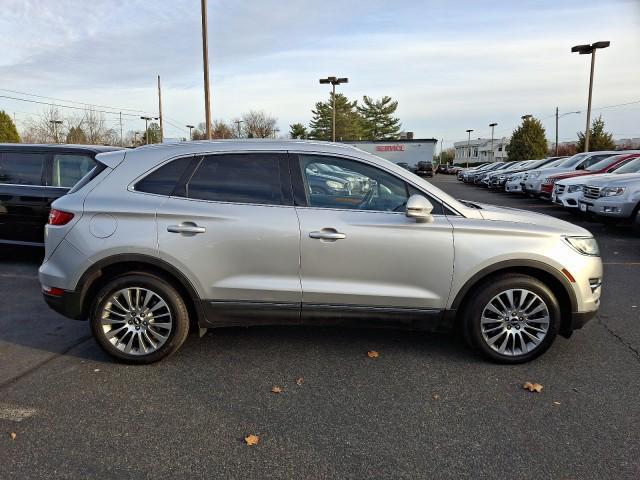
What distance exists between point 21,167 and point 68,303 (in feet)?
13.4

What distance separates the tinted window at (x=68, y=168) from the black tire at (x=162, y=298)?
3.65 metres

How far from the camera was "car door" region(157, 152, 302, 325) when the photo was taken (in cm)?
354

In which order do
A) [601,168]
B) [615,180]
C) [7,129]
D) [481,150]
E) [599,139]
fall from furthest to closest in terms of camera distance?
[481,150] → [7,129] → [599,139] → [601,168] → [615,180]

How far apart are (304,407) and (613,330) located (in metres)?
3.16

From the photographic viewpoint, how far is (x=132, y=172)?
374 centimetres

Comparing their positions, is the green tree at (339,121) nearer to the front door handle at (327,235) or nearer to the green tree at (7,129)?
the green tree at (7,129)

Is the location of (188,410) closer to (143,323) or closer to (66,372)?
(143,323)

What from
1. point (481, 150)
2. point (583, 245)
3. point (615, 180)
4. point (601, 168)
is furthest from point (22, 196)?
point (481, 150)

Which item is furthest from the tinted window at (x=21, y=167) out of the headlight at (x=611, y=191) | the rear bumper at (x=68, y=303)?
the headlight at (x=611, y=191)

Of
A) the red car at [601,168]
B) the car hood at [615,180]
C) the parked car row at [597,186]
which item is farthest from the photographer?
the red car at [601,168]

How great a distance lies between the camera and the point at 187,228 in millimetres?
3551

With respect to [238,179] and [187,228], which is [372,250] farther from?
[187,228]

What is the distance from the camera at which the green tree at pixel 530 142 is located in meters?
48.1

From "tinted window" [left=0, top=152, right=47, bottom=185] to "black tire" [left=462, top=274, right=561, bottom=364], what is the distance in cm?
602
